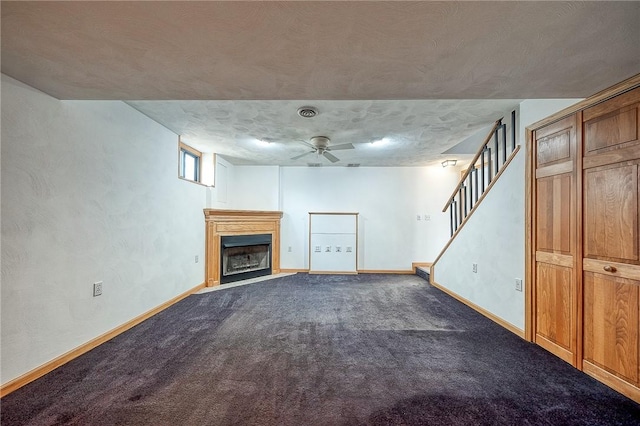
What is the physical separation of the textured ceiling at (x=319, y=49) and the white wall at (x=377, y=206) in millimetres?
3991

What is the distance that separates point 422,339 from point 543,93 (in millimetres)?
2254

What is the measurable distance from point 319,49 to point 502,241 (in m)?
2.81

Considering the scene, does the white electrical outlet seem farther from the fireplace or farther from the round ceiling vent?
the round ceiling vent

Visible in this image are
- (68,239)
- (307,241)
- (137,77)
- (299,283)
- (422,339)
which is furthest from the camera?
(307,241)

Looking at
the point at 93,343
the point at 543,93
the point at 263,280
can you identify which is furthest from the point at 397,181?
the point at 93,343

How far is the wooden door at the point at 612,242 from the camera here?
66.4 inches

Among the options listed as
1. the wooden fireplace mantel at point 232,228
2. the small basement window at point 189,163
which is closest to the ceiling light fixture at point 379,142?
the wooden fireplace mantel at point 232,228

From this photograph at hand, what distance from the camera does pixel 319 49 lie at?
133 cm

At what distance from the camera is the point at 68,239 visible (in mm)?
2156

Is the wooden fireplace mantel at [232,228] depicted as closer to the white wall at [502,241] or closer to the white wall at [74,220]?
the white wall at [74,220]

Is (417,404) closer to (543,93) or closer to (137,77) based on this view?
(543,93)

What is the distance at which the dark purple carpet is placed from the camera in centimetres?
153

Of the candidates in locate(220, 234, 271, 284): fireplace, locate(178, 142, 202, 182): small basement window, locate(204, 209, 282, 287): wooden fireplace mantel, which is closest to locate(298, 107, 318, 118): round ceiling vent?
locate(178, 142, 202, 182): small basement window

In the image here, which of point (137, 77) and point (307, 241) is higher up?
point (137, 77)
